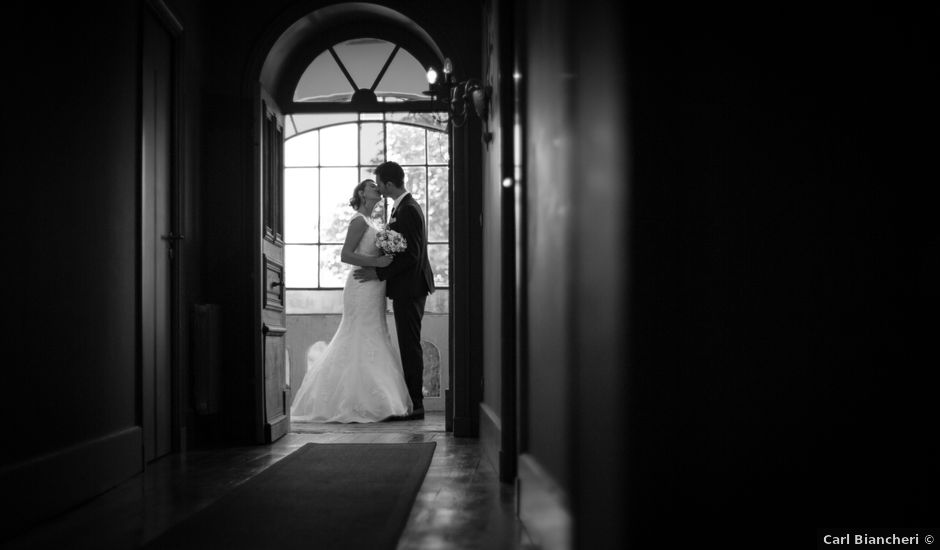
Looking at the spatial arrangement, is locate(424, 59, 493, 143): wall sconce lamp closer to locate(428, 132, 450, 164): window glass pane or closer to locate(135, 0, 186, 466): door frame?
locate(135, 0, 186, 466): door frame

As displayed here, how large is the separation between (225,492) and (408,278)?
3.24 m

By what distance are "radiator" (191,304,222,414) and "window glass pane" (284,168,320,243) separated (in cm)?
351

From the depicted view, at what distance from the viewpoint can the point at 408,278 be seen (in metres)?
6.46

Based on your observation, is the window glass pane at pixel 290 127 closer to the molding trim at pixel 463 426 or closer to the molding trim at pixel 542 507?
the molding trim at pixel 463 426

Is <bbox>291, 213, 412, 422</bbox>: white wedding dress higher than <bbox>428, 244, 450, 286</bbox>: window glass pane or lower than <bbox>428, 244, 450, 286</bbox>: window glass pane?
lower

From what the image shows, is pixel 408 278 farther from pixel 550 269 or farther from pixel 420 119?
pixel 550 269

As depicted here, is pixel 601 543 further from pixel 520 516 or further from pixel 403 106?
pixel 403 106

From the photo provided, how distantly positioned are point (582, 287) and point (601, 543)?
0.50 m

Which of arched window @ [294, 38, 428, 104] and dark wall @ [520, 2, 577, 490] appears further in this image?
arched window @ [294, 38, 428, 104]

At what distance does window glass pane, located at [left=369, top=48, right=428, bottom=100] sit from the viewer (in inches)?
261

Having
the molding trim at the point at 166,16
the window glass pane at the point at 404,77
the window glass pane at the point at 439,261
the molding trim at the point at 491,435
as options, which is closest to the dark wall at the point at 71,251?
the molding trim at the point at 166,16

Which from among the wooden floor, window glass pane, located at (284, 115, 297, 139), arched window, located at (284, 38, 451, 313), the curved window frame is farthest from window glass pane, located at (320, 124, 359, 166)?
the wooden floor

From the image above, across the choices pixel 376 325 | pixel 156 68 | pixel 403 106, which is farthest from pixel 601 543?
pixel 376 325

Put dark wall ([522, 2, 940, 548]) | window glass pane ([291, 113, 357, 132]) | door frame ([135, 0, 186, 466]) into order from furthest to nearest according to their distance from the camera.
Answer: window glass pane ([291, 113, 357, 132]), door frame ([135, 0, 186, 466]), dark wall ([522, 2, 940, 548])
